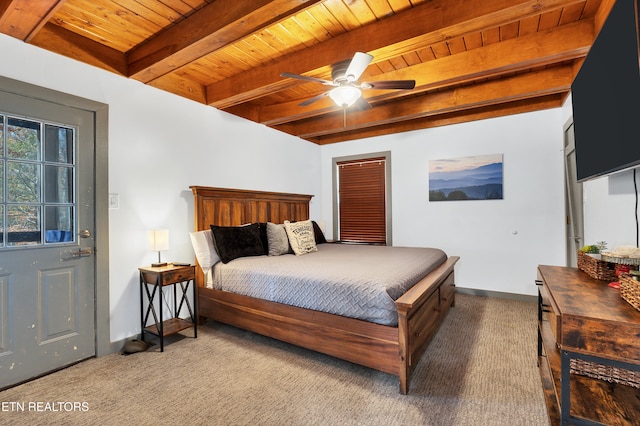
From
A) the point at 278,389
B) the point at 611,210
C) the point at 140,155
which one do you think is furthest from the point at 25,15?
the point at 611,210

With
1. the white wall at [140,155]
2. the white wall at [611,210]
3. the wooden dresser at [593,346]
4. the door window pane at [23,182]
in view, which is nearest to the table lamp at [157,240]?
the white wall at [140,155]

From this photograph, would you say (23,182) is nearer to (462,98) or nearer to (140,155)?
(140,155)

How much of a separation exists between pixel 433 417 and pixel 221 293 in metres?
2.16

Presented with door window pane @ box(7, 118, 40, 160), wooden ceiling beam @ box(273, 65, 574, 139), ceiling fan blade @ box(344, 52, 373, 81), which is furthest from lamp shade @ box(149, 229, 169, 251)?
wooden ceiling beam @ box(273, 65, 574, 139)

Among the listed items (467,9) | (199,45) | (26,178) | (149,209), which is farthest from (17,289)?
(467,9)

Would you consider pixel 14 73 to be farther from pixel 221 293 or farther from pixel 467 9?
pixel 467 9

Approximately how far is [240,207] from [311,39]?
7.14 ft

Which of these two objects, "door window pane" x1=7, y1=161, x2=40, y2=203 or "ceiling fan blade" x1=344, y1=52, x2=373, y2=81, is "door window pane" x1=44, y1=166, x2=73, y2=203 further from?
"ceiling fan blade" x1=344, y1=52, x2=373, y2=81

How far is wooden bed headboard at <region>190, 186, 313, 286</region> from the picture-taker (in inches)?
132

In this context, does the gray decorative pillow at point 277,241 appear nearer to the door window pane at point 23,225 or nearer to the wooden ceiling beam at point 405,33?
the wooden ceiling beam at point 405,33

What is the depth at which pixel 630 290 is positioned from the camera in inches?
46.5

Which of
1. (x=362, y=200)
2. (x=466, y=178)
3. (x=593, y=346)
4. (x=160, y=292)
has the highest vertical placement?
(x=466, y=178)

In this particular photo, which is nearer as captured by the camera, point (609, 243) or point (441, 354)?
point (609, 243)

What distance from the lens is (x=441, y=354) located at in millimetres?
2531
